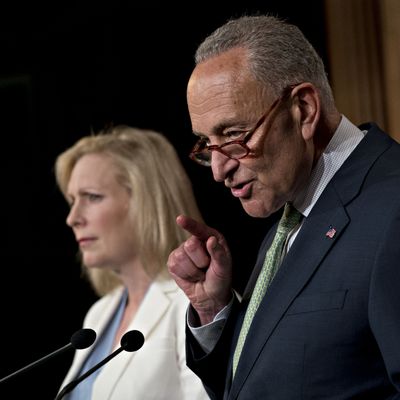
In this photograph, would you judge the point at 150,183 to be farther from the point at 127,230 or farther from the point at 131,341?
the point at 131,341

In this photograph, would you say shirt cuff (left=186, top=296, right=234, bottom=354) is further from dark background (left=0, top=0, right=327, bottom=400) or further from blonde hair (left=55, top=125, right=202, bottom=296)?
dark background (left=0, top=0, right=327, bottom=400)

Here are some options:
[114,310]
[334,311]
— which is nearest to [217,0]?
[114,310]

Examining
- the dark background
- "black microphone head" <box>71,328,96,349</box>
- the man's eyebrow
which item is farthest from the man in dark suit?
the dark background

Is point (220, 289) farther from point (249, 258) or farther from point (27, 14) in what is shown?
point (27, 14)

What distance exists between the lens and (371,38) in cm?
297

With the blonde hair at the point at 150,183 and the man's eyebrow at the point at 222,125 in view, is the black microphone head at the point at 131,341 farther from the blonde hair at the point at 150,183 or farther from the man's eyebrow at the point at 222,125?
the blonde hair at the point at 150,183

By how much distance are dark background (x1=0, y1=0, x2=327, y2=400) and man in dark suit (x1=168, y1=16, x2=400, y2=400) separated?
1635 mm

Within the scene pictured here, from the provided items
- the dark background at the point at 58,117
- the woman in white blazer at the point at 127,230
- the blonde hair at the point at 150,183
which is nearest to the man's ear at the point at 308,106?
the woman in white blazer at the point at 127,230

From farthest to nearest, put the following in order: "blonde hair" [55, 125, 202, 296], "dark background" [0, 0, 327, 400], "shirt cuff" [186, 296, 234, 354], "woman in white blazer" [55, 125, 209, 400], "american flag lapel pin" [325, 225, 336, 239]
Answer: "dark background" [0, 0, 327, 400] < "blonde hair" [55, 125, 202, 296] < "woman in white blazer" [55, 125, 209, 400] < "shirt cuff" [186, 296, 234, 354] < "american flag lapel pin" [325, 225, 336, 239]

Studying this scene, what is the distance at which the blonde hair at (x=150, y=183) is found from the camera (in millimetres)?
3072

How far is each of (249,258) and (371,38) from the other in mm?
1108

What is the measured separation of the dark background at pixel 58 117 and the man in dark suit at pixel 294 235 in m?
1.64

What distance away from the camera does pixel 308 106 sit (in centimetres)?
176

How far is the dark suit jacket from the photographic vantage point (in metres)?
1.49
